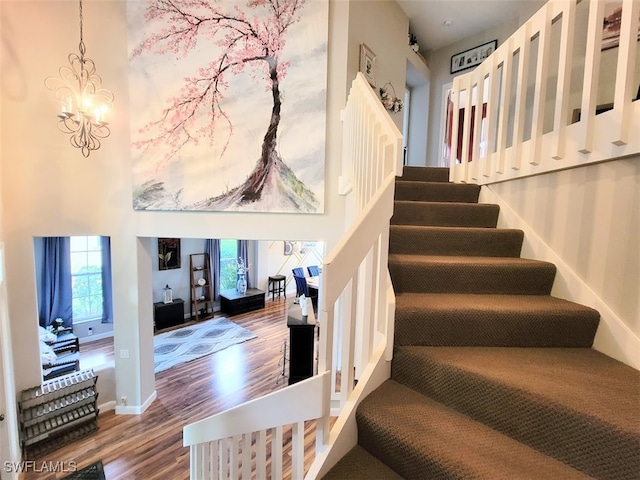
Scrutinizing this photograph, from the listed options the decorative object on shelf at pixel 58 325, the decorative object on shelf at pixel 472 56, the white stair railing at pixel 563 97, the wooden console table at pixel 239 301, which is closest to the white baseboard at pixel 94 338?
the decorative object on shelf at pixel 58 325

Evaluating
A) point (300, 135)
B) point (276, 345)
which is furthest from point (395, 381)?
point (276, 345)

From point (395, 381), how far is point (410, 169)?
207 cm

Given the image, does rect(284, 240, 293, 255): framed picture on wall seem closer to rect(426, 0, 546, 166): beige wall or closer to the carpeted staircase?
rect(426, 0, 546, 166): beige wall

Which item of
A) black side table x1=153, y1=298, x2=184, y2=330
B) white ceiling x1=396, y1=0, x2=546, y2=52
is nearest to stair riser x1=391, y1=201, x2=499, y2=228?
white ceiling x1=396, y1=0, x2=546, y2=52

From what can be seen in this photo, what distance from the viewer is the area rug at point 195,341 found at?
5.59 meters

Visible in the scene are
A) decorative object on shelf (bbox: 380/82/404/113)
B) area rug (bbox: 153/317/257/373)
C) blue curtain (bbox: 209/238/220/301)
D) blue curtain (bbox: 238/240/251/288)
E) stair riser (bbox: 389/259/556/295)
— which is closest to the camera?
stair riser (bbox: 389/259/556/295)

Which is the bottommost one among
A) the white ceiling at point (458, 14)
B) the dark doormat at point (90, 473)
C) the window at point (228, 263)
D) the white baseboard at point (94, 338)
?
the white baseboard at point (94, 338)

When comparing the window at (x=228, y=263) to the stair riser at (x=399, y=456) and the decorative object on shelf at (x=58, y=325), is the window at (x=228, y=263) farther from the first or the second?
the stair riser at (x=399, y=456)

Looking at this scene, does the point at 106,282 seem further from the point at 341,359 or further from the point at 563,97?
the point at 563,97

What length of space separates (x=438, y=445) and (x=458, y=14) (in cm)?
492

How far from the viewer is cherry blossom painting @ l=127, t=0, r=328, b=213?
3166 mm

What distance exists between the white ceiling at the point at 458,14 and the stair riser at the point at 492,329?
4.04 metres

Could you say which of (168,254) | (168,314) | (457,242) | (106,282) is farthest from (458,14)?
(106,282)

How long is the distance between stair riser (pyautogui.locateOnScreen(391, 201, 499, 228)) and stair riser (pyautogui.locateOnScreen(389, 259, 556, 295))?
636 mm
